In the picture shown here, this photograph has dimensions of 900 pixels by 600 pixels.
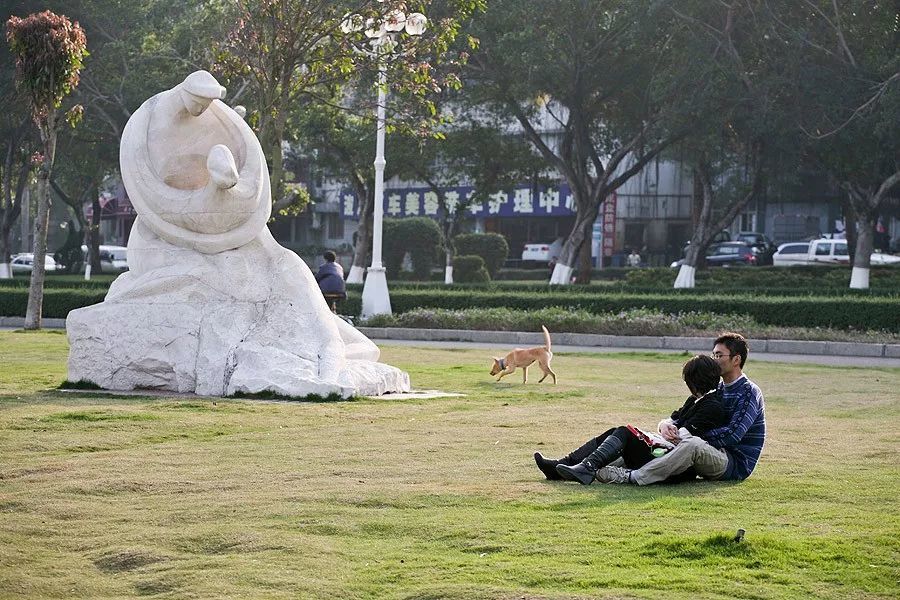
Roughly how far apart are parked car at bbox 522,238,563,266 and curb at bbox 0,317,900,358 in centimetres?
3279

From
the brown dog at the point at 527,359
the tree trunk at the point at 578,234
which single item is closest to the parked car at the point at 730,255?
the tree trunk at the point at 578,234

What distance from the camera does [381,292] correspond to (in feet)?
88.3

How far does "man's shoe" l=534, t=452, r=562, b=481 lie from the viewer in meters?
8.15

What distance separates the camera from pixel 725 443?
26.9 feet

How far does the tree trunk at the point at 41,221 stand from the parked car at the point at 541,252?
1437 inches

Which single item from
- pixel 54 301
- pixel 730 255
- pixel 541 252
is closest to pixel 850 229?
pixel 730 255

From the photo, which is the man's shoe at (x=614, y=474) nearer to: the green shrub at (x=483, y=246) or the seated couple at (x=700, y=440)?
the seated couple at (x=700, y=440)

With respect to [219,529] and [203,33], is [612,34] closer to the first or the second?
[203,33]

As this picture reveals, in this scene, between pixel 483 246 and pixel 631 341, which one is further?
pixel 483 246

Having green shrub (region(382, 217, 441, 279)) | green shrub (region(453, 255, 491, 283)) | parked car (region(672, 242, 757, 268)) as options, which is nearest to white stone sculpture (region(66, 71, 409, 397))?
green shrub (region(453, 255, 491, 283))

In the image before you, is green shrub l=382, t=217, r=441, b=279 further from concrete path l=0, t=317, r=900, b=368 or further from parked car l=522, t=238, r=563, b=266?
concrete path l=0, t=317, r=900, b=368

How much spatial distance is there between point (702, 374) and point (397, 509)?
218cm

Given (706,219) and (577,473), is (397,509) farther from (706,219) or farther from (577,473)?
(706,219)

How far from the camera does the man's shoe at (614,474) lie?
814 cm
